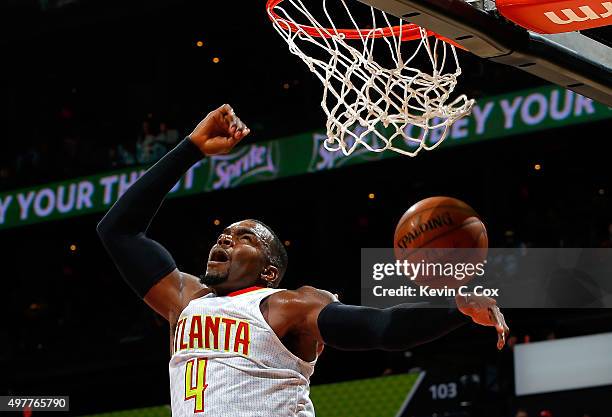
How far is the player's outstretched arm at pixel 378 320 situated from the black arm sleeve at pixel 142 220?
490 millimetres

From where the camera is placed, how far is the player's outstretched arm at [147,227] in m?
3.35

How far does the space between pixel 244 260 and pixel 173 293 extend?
0.27m

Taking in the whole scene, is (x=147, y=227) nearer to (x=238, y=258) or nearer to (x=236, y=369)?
(x=238, y=258)

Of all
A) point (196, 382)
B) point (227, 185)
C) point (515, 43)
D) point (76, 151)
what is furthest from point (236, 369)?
point (76, 151)

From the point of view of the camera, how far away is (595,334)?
802 centimetres

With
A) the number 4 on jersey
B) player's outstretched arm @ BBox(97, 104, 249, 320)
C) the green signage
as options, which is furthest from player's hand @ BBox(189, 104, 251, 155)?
the green signage

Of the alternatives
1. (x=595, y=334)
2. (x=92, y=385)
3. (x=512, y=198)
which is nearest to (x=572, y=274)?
(x=595, y=334)

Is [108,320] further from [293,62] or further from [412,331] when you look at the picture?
[412,331]

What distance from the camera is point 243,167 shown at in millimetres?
11109

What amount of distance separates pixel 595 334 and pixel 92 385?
18.2 feet

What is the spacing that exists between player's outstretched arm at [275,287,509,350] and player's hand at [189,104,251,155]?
54cm

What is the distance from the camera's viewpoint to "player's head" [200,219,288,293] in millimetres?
3227

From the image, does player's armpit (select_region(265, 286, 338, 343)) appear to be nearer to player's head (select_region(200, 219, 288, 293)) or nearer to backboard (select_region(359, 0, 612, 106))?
player's head (select_region(200, 219, 288, 293))

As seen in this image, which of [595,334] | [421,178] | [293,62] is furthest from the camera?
[293,62]
